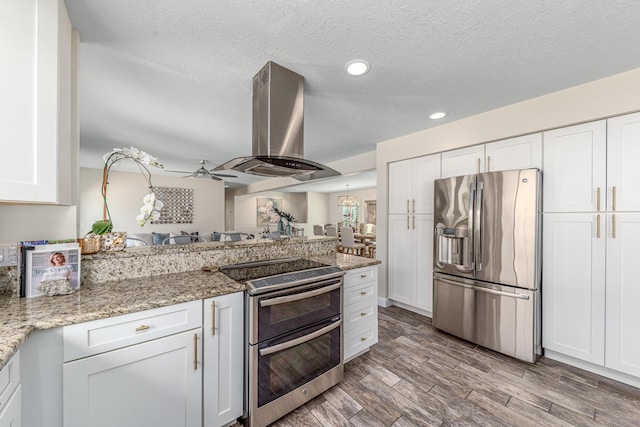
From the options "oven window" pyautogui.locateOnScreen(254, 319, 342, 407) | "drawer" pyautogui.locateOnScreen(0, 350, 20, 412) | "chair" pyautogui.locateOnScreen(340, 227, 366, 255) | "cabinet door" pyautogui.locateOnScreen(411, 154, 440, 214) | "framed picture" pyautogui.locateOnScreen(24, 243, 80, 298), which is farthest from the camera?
"chair" pyautogui.locateOnScreen(340, 227, 366, 255)

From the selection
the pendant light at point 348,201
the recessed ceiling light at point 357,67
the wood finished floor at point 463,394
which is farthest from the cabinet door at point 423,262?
the pendant light at point 348,201

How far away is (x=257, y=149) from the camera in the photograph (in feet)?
5.91

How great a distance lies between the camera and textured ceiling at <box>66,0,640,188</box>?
1.28m

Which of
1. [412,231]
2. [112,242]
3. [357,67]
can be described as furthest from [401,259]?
[112,242]

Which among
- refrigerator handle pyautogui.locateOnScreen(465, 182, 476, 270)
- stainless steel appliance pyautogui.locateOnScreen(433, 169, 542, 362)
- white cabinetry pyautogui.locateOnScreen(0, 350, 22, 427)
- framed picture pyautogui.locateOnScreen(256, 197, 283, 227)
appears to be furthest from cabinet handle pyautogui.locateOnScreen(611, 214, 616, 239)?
framed picture pyautogui.locateOnScreen(256, 197, 283, 227)

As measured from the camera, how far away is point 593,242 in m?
1.96

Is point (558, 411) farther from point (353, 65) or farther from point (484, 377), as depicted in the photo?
point (353, 65)

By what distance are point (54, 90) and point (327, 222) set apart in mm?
9610

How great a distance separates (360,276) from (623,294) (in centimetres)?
192

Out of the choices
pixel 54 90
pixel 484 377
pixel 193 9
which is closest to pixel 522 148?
pixel 484 377

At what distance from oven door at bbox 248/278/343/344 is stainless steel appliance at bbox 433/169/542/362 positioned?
1423mm

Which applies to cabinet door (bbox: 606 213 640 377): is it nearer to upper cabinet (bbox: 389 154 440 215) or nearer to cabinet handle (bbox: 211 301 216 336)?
upper cabinet (bbox: 389 154 440 215)

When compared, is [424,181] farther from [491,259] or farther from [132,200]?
[132,200]

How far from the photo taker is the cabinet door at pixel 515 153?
2.25m
